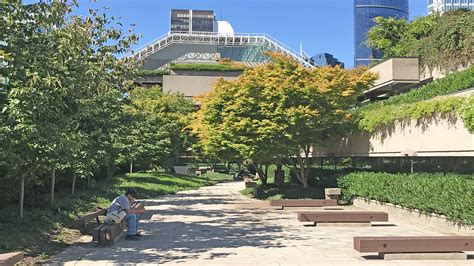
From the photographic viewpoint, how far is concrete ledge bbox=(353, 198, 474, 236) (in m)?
11.4

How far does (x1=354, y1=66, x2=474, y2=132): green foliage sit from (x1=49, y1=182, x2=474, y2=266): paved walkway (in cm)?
336

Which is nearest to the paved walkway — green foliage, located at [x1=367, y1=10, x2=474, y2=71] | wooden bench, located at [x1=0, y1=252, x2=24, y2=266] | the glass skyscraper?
wooden bench, located at [x1=0, y1=252, x2=24, y2=266]

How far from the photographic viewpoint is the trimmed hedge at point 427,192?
11.0 m

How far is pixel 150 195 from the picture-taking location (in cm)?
2517

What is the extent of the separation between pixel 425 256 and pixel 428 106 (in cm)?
672

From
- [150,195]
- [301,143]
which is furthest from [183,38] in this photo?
[301,143]

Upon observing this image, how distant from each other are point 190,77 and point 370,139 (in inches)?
1848

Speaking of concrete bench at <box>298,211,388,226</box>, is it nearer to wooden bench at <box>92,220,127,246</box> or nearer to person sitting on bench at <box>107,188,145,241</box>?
person sitting on bench at <box>107,188,145,241</box>

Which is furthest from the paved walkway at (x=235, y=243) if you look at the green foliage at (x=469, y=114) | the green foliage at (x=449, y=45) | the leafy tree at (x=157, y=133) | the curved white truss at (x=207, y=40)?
the curved white truss at (x=207, y=40)

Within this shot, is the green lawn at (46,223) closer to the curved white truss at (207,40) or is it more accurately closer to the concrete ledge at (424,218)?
the concrete ledge at (424,218)

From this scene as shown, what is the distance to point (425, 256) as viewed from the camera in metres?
8.92

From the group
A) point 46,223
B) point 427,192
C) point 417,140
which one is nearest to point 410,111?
point 417,140

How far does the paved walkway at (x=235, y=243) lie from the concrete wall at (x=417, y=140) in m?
2.39

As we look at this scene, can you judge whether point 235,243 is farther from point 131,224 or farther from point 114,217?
point 114,217
